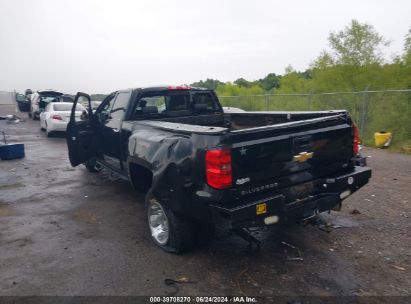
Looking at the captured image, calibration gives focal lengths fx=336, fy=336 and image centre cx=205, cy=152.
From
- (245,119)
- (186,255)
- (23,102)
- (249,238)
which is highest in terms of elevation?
(23,102)

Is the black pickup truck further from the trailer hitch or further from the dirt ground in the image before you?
the dirt ground

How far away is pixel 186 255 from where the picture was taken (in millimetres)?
3877

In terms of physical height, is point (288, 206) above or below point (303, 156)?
below

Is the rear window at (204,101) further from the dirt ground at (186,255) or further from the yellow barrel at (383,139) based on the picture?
the yellow barrel at (383,139)

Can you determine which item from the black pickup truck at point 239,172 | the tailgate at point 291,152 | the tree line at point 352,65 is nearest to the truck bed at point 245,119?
the black pickup truck at point 239,172

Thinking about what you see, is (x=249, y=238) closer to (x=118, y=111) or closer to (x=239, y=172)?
(x=239, y=172)

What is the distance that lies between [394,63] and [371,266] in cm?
1734

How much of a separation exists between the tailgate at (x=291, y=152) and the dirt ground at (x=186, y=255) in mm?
934

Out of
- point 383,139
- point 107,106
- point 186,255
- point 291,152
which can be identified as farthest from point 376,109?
point 186,255

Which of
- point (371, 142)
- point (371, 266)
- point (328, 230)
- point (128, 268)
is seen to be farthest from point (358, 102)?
point (128, 268)

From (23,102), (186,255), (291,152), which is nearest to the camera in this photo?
(291,152)

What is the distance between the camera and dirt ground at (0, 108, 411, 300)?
3246 millimetres

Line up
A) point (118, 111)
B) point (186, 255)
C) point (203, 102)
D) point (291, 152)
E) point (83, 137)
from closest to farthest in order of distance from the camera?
point (291, 152)
point (186, 255)
point (118, 111)
point (203, 102)
point (83, 137)

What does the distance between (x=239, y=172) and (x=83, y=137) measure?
431 cm
